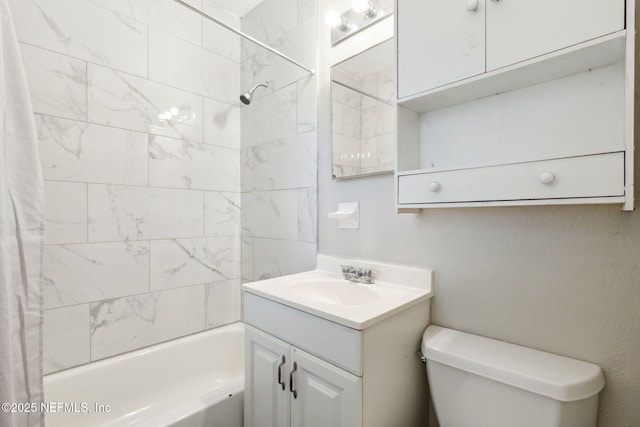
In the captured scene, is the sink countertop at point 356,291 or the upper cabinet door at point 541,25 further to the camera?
the sink countertop at point 356,291

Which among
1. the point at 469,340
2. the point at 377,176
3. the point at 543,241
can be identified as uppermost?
the point at 377,176

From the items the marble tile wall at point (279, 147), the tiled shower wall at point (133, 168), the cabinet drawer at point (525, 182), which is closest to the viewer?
the cabinet drawer at point (525, 182)

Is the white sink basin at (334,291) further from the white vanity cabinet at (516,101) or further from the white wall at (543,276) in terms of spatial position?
the white vanity cabinet at (516,101)

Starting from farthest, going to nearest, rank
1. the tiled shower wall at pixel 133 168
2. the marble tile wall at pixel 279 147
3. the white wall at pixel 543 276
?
the marble tile wall at pixel 279 147 → the tiled shower wall at pixel 133 168 → the white wall at pixel 543 276

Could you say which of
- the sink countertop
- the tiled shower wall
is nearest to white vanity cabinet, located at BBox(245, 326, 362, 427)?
the sink countertop

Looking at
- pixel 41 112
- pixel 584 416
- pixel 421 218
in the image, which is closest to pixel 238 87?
pixel 41 112

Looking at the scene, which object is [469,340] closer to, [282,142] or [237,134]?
[282,142]

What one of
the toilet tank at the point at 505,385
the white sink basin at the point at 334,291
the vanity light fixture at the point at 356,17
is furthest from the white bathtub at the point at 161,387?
the vanity light fixture at the point at 356,17

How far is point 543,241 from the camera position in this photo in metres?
0.98

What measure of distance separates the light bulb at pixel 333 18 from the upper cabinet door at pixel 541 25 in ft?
2.81

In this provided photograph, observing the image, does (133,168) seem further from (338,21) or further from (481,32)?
(481,32)

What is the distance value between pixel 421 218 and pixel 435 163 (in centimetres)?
23

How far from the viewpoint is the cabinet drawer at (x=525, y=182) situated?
0.73 m

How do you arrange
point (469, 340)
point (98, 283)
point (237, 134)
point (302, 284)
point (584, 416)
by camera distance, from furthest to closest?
point (237, 134)
point (98, 283)
point (302, 284)
point (469, 340)
point (584, 416)
